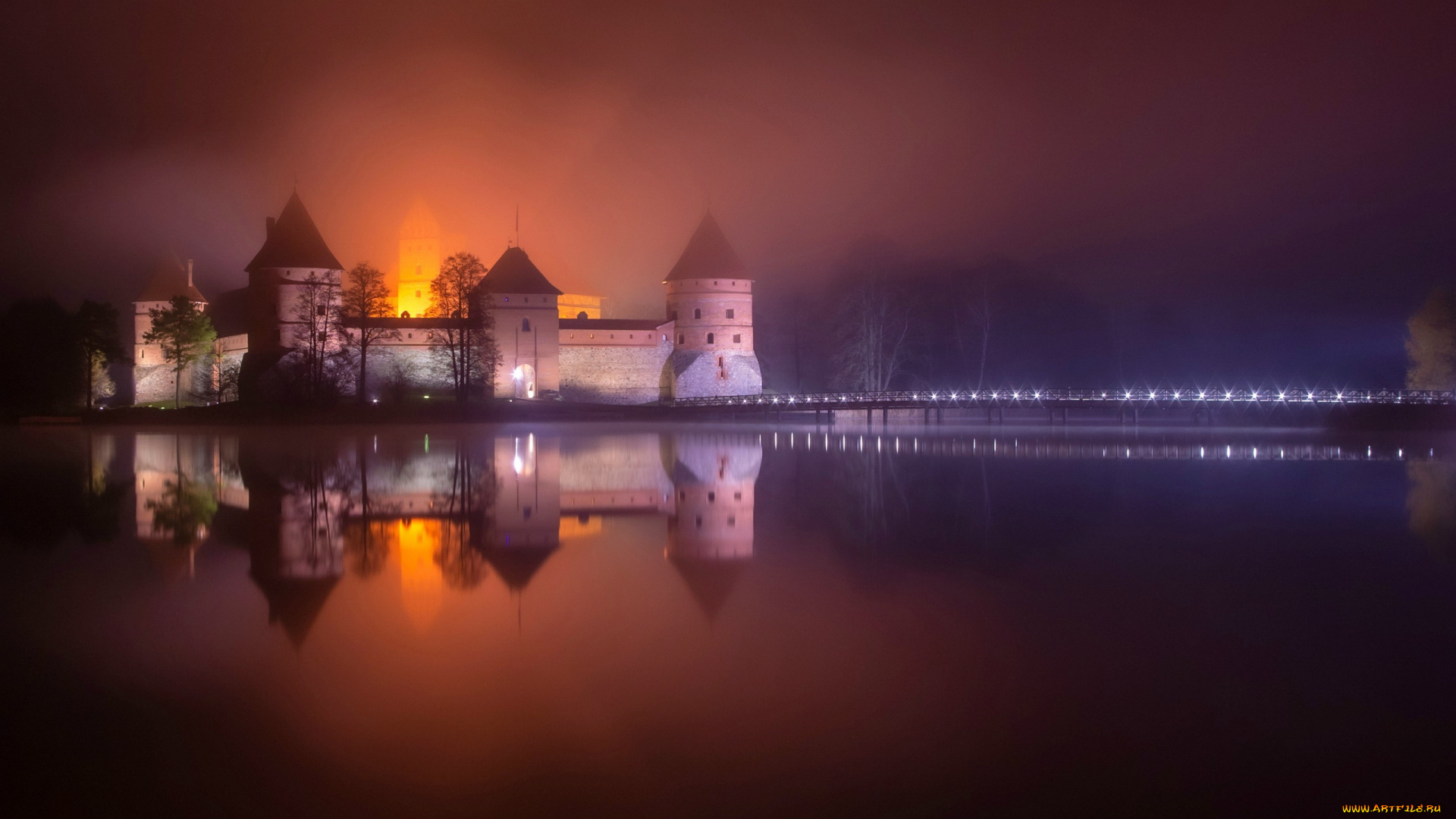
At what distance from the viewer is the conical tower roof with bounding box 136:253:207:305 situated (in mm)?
46719

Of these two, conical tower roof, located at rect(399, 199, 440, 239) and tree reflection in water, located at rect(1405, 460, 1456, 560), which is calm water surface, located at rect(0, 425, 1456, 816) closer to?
tree reflection in water, located at rect(1405, 460, 1456, 560)

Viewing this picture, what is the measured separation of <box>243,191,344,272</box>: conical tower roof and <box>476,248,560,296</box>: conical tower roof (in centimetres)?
514

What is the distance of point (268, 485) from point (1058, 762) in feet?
36.7

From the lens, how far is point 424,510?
10586 mm

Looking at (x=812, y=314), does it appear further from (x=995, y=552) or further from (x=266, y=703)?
(x=266, y=703)

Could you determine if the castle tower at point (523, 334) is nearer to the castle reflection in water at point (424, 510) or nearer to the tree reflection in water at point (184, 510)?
the castle reflection in water at point (424, 510)

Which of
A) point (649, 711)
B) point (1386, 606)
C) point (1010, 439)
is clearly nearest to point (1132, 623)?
point (1386, 606)

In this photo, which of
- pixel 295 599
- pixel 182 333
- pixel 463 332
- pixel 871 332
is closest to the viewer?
pixel 295 599

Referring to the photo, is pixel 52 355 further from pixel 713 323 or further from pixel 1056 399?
pixel 1056 399

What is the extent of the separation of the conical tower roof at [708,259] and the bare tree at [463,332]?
8012mm

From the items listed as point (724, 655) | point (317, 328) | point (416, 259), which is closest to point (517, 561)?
point (724, 655)

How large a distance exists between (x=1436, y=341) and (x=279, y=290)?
36174mm

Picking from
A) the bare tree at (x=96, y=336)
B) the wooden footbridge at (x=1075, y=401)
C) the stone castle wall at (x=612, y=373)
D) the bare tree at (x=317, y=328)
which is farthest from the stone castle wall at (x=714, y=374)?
the bare tree at (x=96, y=336)

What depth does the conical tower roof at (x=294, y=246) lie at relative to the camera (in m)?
36.2
